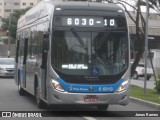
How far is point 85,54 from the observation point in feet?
48.6

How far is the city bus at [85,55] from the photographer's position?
47.9 feet

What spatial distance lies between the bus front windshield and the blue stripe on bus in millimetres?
318

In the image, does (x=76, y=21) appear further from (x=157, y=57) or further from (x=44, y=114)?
(x=157, y=57)

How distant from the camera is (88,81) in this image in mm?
14648

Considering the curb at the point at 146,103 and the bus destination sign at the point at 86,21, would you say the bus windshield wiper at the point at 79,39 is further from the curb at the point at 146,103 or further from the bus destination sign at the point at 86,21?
the curb at the point at 146,103

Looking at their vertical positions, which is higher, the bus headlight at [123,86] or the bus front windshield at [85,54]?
the bus front windshield at [85,54]

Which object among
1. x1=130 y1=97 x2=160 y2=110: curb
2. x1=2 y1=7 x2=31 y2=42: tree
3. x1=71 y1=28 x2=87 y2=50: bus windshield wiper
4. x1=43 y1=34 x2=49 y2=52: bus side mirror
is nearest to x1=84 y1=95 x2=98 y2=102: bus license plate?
x1=71 y1=28 x2=87 y2=50: bus windshield wiper

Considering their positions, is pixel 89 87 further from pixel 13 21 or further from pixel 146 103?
pixel 13 21

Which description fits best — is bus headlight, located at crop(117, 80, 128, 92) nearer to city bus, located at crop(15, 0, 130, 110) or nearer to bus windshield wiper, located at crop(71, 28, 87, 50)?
city bus, located at crop(15, 0, 130, 110)

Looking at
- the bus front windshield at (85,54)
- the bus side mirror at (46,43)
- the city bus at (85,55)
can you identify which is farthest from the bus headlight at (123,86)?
the bus side mirror at (46,43)

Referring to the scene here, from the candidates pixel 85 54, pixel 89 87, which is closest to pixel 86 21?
pixel 85 54

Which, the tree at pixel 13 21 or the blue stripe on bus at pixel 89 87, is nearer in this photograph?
the blue stripe on bus at pixel 89 87

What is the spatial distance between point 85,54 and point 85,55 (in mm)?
29

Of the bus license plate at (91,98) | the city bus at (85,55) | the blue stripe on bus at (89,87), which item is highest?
the city bus at (85,55)
